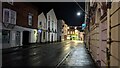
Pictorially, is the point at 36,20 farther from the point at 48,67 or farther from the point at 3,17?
the point at 48,67

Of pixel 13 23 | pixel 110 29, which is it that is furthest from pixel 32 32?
pixel 110 29

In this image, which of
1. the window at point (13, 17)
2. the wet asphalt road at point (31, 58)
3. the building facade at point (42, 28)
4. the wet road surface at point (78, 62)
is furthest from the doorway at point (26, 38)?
the wet road surface at point (78, 62)

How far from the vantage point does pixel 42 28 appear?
54.0 metres

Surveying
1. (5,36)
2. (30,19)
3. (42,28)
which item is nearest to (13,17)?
(5,36)

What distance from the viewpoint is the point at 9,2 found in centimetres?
3123

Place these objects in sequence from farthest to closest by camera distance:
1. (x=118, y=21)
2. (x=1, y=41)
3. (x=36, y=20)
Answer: (x=36, y=20) < (x=1, y=41) < (x=118, y=21)

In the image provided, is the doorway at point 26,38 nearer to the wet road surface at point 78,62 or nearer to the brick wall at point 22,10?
the brick wall at point 22,10

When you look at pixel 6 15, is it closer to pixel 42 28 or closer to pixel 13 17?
pixel 13 17

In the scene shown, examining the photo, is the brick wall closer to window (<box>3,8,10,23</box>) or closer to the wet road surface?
window (<box>3,8,10,23</box>)

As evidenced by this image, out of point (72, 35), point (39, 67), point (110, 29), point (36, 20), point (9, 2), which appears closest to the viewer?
point (110, 29)

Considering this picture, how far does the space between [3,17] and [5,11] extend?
124 centimetres

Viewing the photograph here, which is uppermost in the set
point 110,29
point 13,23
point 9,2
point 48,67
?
point 9,2

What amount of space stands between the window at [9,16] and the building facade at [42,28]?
672 inches

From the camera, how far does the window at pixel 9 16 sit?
29597 millimetres
